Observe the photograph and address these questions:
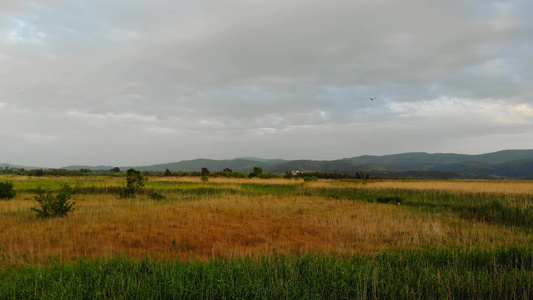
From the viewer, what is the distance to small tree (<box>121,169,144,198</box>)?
2244 cm

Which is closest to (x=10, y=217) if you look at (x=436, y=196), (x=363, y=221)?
(x=363, y=221)

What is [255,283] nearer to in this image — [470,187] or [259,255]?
[259,255]

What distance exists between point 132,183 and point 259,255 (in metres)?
19.6

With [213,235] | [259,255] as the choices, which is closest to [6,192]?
[213,235]

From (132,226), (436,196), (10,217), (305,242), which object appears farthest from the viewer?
(436,196)

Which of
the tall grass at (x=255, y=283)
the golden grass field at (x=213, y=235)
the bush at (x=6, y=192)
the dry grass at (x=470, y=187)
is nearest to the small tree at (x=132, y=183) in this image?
the bush at (x=6, y=192)

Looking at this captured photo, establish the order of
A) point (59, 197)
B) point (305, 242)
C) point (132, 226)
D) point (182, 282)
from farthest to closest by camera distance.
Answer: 1. point (59, 197)
2. point (132, 226)
3. point (305, 242)
4. point (182, 282)

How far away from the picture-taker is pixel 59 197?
43.0 feet

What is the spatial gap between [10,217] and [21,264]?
27.6 ft

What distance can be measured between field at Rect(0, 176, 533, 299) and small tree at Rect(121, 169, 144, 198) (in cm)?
698

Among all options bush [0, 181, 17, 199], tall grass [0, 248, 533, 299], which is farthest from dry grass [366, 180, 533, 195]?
bush [0, 181, 17, 199]

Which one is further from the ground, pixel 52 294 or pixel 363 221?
pixel 52 294

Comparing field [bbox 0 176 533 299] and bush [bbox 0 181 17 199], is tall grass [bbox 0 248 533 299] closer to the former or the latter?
field [bbox 0 176 533 299]

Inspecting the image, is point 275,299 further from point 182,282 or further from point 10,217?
point 10,217
